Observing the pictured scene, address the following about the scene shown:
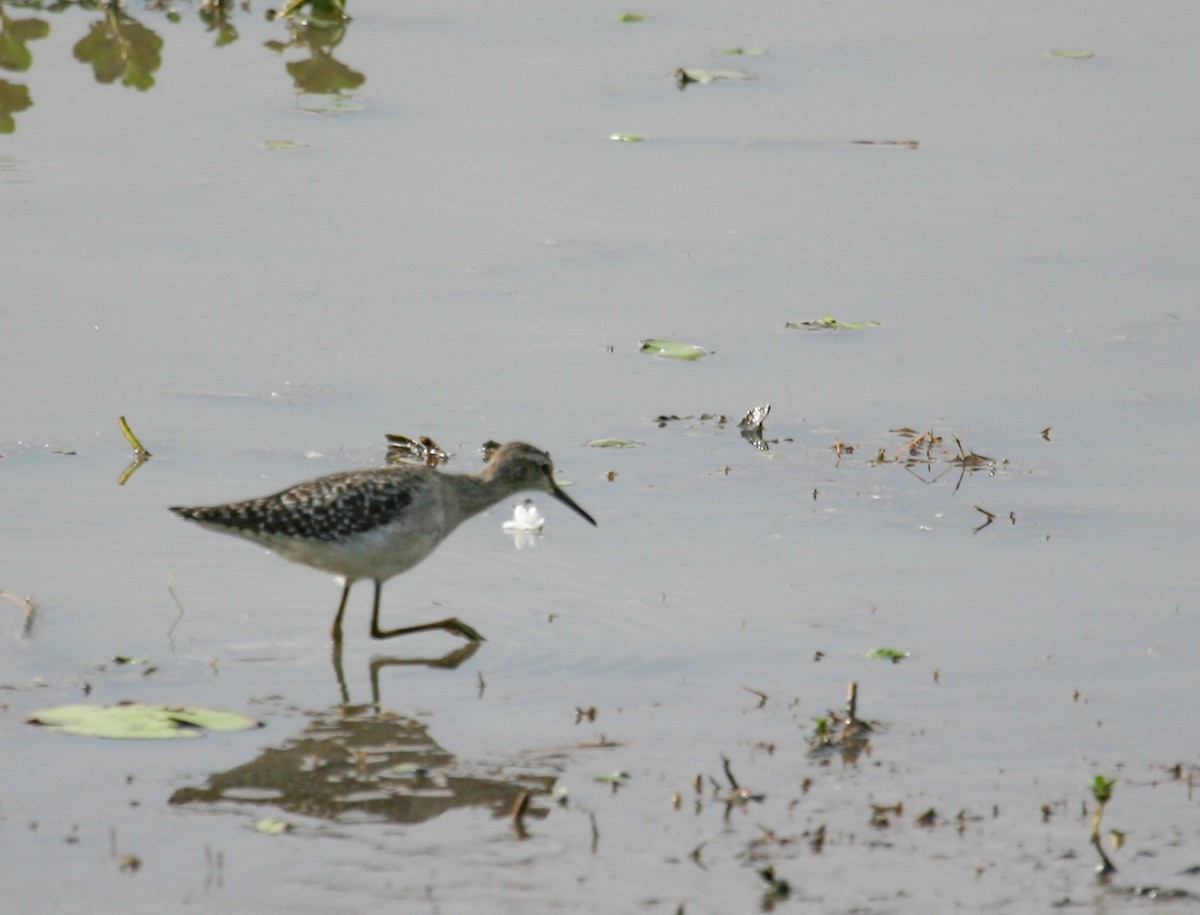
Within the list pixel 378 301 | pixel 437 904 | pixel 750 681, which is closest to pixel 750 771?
pixel 750 681

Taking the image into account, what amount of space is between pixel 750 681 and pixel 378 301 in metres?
5.39

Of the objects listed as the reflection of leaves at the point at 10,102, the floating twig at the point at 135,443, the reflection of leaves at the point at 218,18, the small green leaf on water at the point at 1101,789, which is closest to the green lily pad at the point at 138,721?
the floating twig at the point at 135,443

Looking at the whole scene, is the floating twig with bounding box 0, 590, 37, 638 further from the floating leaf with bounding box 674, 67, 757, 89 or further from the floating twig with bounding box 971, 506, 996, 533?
the floating leaf with bounding box 674, 67, 757, 89

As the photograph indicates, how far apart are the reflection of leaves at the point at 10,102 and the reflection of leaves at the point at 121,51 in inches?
31.4

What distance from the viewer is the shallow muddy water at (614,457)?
6.74 metres

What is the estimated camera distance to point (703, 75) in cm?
1808

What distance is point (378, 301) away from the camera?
41.8 feet

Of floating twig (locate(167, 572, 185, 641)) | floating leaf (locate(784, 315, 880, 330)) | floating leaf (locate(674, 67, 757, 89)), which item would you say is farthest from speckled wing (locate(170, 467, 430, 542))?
floating leaf (locate(674, 67, 757, 89))

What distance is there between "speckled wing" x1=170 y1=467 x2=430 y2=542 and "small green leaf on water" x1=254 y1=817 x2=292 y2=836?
214cm

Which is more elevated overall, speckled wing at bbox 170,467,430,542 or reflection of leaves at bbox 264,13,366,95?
reflection of leaves at bbox 264,13,366,95

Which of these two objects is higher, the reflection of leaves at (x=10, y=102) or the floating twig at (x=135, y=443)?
the reflection of leaves at (x=10, y=102)

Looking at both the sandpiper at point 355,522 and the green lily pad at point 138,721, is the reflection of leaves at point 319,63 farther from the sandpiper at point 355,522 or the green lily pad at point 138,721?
the green lily pad at point 138,721

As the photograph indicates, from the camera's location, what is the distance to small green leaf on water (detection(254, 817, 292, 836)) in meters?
6.62

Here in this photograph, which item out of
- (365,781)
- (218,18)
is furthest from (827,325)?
(218,18)
